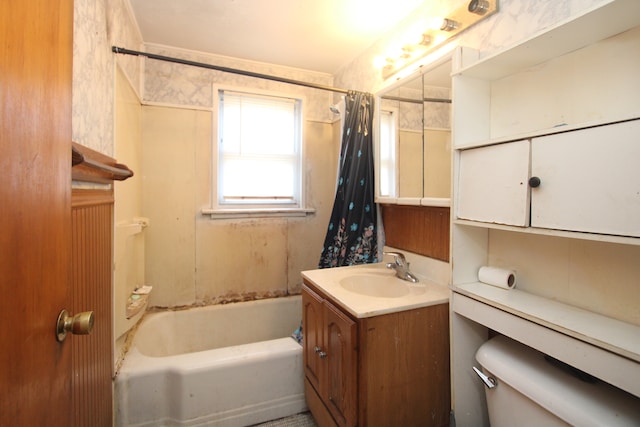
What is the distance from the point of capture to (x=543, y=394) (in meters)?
0.87

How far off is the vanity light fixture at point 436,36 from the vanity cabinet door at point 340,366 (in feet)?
4.75

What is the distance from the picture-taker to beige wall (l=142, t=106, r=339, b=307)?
2.28 m

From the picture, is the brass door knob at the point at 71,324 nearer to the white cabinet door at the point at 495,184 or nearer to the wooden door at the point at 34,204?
the wooden door at the point at 34,204

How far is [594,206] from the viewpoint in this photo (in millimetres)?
808

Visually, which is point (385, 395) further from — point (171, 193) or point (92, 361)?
point (171, 193)

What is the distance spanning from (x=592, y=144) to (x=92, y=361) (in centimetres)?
180

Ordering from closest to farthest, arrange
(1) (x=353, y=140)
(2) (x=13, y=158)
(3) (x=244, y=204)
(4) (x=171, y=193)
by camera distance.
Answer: (2) (x=13, y=158) → (1) (x=353, y=140) → (4) (x=171, y=193) → (3) (x=244, y=204)

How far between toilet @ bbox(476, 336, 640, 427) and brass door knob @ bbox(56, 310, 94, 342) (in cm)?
122

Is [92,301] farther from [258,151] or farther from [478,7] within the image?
[478,7]

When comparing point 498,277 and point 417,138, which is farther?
point 417,138

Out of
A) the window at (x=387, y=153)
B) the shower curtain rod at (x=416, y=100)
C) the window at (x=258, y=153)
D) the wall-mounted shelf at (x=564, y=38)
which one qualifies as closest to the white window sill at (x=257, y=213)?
the window at (x=258, y=153)

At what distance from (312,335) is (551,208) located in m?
1.22

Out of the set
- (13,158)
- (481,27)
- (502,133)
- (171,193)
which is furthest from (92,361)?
(481,27)

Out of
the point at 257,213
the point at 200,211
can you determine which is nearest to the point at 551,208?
the point at 257,213
